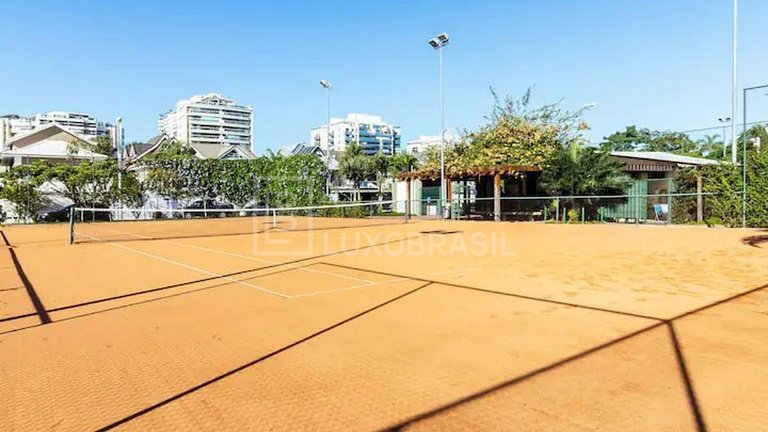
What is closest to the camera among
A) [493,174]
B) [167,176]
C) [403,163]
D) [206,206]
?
[493,174]

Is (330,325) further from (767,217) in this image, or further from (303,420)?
(767,217)

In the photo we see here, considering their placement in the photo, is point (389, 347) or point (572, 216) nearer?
point (389, 347)

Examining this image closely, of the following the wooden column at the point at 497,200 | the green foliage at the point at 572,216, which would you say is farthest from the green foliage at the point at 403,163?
the green foliage at the point at 572,216

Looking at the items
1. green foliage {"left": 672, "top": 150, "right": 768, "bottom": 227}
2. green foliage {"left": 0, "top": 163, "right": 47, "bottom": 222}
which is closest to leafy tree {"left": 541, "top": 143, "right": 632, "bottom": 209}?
green foliage {"left": 672, "top": 150, "right": 768, "bottom": 227}

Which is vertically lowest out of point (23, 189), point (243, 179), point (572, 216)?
point (572, 216)

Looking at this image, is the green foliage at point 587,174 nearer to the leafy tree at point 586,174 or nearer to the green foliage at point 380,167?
the leafy tree at point 586,174

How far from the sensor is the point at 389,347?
16.4 ft

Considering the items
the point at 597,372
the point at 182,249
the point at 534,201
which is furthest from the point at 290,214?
the point at 597,372

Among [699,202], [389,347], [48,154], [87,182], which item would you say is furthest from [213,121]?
[389,347]

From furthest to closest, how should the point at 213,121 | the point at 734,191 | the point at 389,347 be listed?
1. the point at 213,121
2. the point at 734,191
3. the point at 389,347

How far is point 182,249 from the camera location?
14656 mm

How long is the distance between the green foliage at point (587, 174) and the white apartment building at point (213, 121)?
476ft

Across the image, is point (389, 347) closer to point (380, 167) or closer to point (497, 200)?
point (497, 200)

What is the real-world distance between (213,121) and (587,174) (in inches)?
6239
